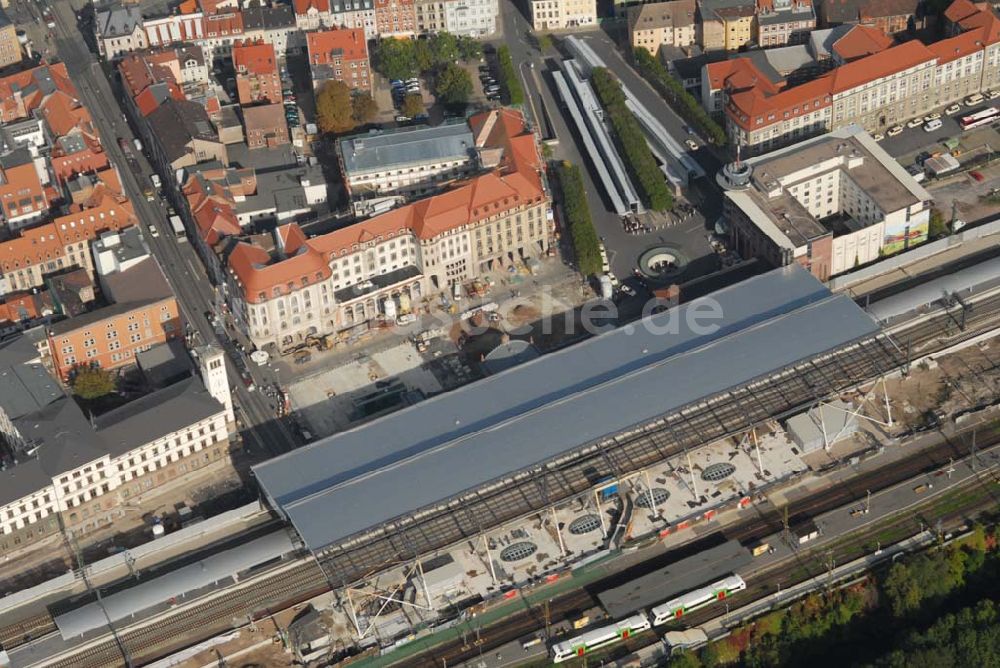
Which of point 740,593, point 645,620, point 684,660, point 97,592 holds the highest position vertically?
point 97,592

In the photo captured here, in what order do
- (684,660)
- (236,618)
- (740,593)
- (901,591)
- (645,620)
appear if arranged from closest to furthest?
1. (684,660)
2. (645,620)
3. (901,591)
4. (740,593)
5. (236,618)

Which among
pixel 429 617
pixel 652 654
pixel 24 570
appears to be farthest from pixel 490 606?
pixel 24 570

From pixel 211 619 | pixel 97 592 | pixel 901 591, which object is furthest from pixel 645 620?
pixel 97 592

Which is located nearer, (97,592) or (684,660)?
(684,660)

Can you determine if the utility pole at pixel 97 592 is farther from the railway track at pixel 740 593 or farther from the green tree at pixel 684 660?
the green tree at pixel 684 660

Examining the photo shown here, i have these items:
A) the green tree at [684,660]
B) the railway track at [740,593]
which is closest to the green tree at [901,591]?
the railway track at [740,593]

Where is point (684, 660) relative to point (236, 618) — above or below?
below

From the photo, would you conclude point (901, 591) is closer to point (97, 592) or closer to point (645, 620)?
point (645, 620)

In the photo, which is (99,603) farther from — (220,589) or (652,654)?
(652,654)
